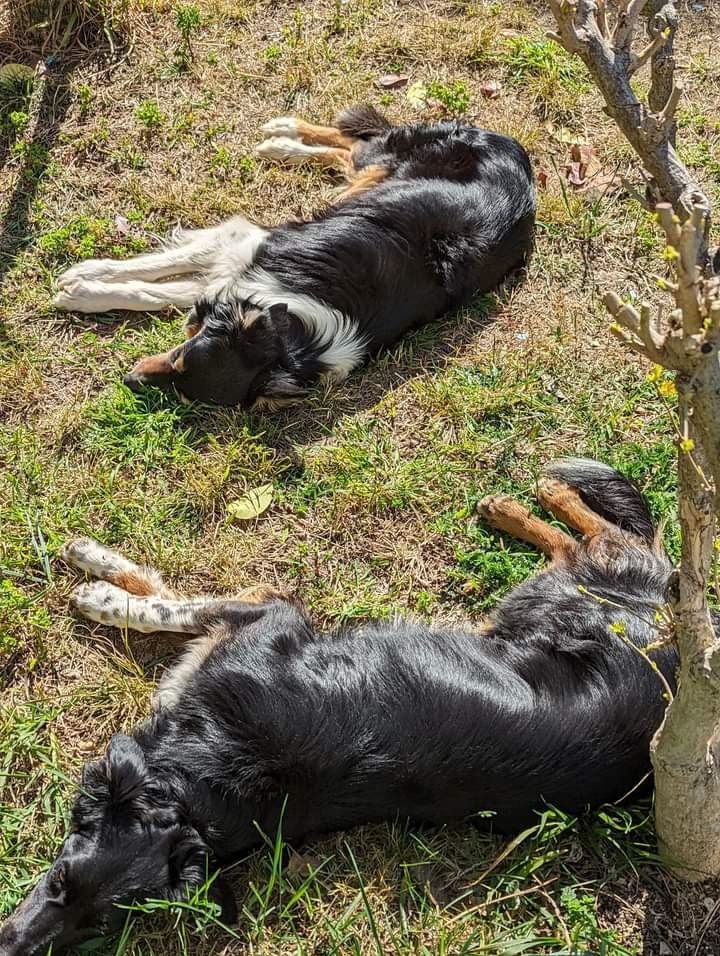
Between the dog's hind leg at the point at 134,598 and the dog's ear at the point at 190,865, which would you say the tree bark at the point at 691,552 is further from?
the dog's hind leg at the point at 134,598

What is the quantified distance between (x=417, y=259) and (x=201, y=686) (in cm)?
254

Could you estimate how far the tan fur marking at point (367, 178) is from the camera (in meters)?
5.22

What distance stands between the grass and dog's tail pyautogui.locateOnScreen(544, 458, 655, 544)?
0.18m

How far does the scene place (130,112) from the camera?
5.56m

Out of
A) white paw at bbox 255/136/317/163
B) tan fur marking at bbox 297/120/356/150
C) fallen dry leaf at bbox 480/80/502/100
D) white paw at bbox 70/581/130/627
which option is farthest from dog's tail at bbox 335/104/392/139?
white paw at bbox 70/581/130/627

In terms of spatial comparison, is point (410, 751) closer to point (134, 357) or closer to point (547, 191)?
point (134, 357)

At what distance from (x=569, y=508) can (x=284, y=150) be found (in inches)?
109

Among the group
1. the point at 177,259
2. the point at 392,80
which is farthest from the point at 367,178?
the point at 177,259

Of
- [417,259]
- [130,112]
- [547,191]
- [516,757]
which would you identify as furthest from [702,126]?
[516,757]

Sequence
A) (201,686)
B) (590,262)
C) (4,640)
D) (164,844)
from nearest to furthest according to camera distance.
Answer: (164,844) < (201,686) < (4,640) < (590,262)

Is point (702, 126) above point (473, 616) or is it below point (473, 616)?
above

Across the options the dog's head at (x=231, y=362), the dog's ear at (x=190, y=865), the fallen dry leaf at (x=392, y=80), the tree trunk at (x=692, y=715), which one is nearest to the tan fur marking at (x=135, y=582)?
the dog's head at (x=231, y=362)

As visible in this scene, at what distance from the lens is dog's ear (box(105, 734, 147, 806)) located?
330 centimetres

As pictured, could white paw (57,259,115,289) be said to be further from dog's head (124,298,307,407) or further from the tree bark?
the tree bark
